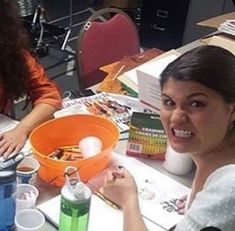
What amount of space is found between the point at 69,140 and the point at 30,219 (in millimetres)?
380

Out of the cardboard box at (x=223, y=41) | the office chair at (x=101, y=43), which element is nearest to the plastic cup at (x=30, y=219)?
the office chair at (x=101, y=43)

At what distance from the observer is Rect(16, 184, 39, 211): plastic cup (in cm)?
123

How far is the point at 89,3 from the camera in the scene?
5.17 meters

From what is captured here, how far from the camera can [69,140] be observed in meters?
1.52

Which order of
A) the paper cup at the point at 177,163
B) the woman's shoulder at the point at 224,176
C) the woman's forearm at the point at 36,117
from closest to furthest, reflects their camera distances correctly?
the woman's shoulder at the point at 224,176
the paper cup at the point at 177,163
the woman's forearm at the point at 36,117

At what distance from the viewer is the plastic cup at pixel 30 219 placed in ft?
3.83

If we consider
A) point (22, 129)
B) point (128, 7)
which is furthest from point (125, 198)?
point (128, 7)

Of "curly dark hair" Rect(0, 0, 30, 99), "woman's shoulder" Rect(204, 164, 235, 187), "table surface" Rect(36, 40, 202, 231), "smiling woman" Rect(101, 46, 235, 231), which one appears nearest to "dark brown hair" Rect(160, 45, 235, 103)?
"smiling woman" Rect(101, 46, 235, 231)

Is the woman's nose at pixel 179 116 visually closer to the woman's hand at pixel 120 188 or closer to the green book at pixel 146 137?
the woman's hand at pixel 120 188

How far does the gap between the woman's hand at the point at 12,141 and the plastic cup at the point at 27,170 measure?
0.11 meters

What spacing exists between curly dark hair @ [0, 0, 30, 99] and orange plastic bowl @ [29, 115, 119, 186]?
459mm

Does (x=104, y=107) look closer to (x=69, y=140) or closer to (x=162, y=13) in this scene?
(x=69, y=140)

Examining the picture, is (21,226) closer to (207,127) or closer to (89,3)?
(207,127)

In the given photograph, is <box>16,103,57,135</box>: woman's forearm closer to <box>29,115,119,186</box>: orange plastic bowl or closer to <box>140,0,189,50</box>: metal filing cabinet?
<box>29,115,119,186</box>: orange plastic bowl
